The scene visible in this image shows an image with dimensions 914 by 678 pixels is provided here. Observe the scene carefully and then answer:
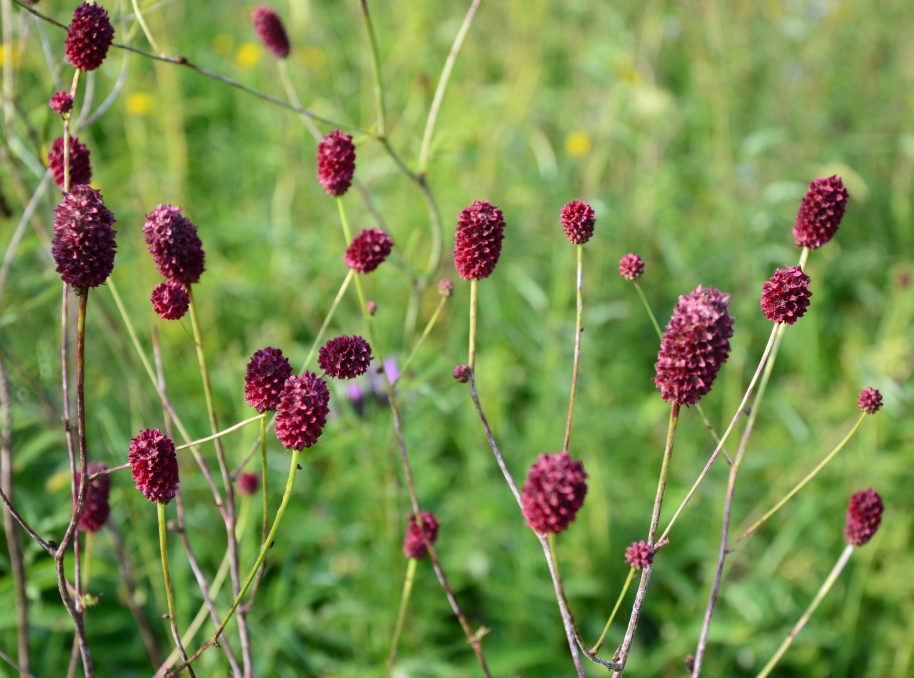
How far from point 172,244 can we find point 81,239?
0.44ft

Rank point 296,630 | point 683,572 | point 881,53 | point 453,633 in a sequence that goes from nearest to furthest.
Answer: point 296,630 < point 453,633 < point 683,572 < point 881,53

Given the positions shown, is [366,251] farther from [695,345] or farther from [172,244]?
[695,345]

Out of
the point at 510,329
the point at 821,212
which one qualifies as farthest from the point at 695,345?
the point at 510,329

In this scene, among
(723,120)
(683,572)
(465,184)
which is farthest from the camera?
(465,184)

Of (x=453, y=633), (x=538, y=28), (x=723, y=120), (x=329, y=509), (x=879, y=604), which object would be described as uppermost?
(x=538, y=28)

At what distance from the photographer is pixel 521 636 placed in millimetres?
2432

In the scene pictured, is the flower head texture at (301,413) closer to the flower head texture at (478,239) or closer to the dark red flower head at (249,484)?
the flower head texture at (478,239)

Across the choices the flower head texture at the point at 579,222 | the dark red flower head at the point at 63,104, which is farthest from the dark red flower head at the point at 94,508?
the flower head texture at the point at 579,222

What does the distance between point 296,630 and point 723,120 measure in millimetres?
2347

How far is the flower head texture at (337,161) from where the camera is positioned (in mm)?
1326

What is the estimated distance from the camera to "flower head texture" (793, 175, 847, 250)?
1.23m

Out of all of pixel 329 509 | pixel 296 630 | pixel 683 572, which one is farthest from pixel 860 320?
pixel 296 630

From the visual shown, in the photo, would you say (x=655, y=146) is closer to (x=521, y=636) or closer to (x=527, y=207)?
(x=527, y=207)

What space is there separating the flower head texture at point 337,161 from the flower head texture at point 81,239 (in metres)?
0.43
